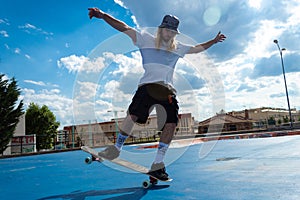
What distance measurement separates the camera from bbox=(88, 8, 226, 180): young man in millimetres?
2311

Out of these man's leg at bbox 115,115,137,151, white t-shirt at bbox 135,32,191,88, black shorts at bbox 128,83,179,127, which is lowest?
man's leg at bbox 115,115,137,151

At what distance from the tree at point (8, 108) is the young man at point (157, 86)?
17.0 meters

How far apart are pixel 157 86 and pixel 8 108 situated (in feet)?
59.6

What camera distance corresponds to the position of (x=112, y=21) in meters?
2.26

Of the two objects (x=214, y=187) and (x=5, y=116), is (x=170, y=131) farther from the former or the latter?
(x=5, y=116)

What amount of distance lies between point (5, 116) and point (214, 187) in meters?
18.3

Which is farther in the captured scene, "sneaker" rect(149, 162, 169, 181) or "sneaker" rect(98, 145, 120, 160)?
"sneaker" rect(98, 145, 120, 160)

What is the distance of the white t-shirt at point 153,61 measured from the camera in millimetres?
2322

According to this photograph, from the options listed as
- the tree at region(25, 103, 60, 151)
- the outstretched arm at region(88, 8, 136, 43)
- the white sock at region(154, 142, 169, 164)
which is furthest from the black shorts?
the tree at region(25, 103, 60, 151)

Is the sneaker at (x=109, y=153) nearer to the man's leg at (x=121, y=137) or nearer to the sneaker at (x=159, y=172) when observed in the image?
the man's leg at (x=121, y=137)

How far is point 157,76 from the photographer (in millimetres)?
2307

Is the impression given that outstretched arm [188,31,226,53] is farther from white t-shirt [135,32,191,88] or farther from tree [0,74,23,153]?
tree [0,74,23,153]

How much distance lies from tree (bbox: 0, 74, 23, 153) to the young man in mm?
16969

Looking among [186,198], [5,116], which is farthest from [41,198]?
[5,116]
